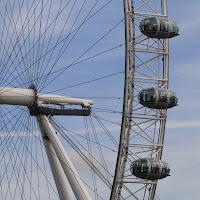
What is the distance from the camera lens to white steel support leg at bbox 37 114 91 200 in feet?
126

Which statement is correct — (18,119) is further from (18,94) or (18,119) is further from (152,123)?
(152,123)

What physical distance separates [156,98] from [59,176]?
253 inches

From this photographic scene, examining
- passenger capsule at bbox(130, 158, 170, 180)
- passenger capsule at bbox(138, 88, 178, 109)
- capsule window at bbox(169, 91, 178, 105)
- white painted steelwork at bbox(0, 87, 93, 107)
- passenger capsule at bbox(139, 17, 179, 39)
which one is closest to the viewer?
white painted steelwork at bbox(0, 87, 93, 107)

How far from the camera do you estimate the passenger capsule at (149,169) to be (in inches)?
1558

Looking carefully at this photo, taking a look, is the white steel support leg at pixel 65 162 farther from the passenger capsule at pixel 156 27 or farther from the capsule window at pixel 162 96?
the passenger capsule at pixel 156 27

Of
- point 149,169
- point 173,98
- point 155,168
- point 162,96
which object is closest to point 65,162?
point 149,169

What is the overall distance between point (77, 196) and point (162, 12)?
11.0 metres

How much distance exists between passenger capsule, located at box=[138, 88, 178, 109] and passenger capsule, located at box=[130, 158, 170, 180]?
2.83 meters

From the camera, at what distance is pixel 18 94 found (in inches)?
1549

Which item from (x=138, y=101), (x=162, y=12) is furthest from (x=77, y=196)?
(x=162, y=12)

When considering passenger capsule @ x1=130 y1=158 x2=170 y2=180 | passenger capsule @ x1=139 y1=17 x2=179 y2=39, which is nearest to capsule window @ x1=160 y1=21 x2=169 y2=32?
passenger capsule @ x1=139 y1=17 x2=179 y2=39

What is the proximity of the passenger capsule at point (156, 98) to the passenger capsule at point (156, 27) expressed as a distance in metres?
2.93

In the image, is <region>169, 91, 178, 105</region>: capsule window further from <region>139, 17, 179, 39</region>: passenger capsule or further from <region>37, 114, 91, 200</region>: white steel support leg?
<region>37, 114, 91, 200</region>: white steel support leg

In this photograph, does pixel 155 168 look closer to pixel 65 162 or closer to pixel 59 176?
pixel 65 162
